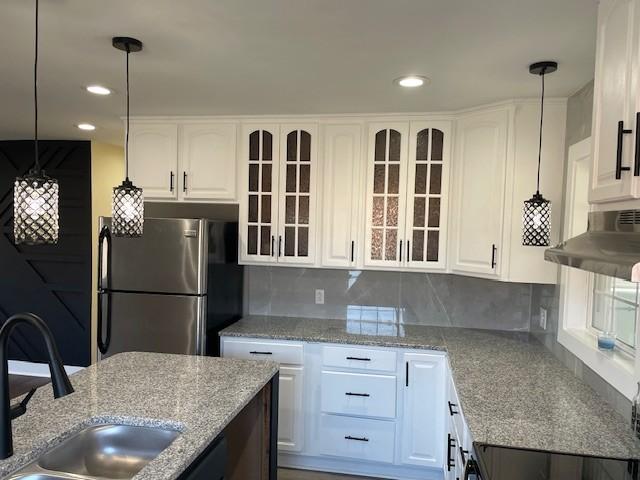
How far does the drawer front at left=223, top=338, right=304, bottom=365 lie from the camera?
2951 mm

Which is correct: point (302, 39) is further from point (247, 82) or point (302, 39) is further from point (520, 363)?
point (520, 363)

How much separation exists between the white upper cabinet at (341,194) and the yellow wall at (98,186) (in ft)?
8.00

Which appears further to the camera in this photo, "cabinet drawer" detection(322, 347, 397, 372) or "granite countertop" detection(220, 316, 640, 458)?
"cabinet drawer" detection(322, 347, 397, 372)

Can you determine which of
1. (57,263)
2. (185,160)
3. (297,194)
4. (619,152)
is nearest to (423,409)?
(297,194)

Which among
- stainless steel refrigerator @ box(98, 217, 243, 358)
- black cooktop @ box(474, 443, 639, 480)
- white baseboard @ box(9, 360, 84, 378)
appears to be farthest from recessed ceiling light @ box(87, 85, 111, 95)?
white baseboard @ box(9, 360, 84, 378)

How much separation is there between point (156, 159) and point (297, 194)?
3.51ft

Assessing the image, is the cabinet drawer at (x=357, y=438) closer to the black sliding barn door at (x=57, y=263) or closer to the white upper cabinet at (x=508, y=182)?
the white upper cabinet at (x=508, y=182)

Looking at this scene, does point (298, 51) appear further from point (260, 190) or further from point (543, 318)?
point (543, 318)

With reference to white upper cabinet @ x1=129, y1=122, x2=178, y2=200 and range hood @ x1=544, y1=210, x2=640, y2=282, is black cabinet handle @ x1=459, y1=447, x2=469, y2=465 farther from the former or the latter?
white upper cabinet @ x1=129, y1=122, x2=178, y2=200

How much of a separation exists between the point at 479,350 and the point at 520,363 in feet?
0.92

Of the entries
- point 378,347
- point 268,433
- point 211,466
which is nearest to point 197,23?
point 211,466

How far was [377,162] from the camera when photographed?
3.11 metres

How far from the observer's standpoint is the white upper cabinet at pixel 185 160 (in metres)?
3.27

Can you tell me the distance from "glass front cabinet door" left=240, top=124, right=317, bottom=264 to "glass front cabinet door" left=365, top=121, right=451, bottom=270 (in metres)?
0.43
